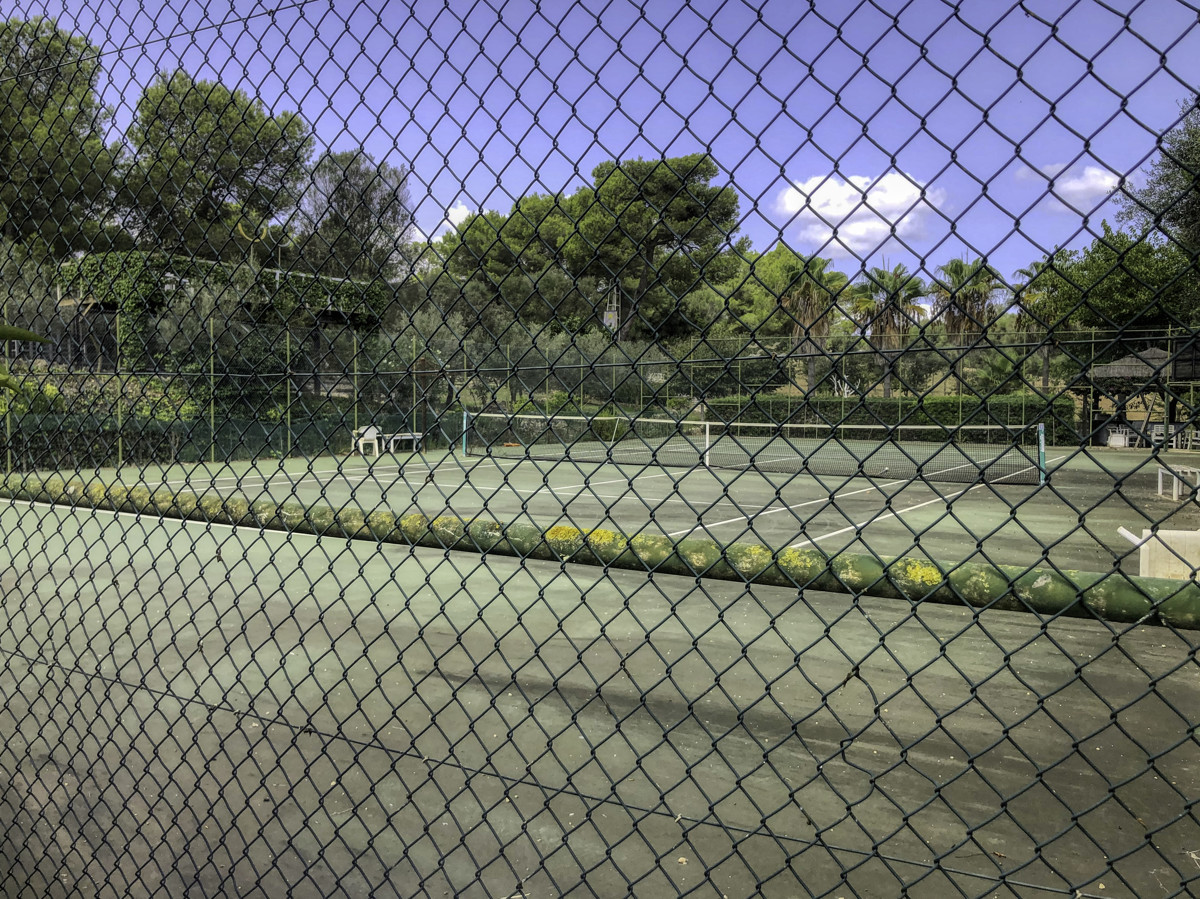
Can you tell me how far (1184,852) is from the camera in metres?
2.73

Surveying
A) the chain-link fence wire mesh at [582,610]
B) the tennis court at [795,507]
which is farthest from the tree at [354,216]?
the tennis court at [795,507]

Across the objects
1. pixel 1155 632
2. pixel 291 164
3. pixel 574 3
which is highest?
pixel 574 3

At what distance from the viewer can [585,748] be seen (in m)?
3.48

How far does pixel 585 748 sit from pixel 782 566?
231 cm

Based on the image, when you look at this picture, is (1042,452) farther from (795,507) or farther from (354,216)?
(354,216)

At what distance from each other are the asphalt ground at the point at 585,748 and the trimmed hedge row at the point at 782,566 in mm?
62

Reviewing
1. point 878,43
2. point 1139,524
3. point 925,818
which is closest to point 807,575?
point 878,43

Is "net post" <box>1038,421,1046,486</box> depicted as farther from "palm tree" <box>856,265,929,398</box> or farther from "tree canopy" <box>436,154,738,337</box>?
"tree canopy" <box>436,154,738,337</box>

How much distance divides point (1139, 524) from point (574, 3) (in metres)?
11.0

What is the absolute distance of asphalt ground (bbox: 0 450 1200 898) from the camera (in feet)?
7.18

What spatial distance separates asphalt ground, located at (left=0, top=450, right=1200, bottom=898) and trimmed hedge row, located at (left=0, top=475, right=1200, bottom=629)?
6cm

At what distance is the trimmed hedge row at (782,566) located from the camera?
1.15 meters

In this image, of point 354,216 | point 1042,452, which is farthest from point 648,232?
point 1042,452

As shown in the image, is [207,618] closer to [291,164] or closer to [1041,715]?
[291,164]
